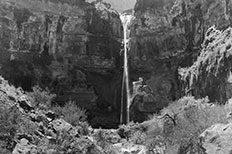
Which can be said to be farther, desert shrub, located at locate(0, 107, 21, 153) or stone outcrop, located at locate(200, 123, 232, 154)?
desert shrub, located at locate(0, 107, 21, 153)

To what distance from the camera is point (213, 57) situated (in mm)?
29109

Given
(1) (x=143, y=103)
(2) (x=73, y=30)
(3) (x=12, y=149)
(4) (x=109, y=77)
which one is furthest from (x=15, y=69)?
(3) (x=12, y=149)

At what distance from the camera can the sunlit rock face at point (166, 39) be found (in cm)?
3894

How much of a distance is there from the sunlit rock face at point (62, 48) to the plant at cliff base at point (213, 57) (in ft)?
36.7

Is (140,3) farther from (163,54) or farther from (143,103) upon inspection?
(143,103)

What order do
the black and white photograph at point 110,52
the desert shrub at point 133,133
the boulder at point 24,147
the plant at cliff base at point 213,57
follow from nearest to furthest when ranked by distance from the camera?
1. the boulder at point 24,147
2. the desert shrub at point 133,133
3. the plant at cliff base at point 213,57
4. the black and white photograph at point 110,52

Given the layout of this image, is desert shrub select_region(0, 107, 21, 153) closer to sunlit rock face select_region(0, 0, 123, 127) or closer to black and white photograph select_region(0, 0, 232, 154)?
black and white photograph select_region(0, 0, 232, 154)

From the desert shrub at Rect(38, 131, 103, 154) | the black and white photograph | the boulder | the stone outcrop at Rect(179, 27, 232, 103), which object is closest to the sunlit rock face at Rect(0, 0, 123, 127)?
the black and white photograph

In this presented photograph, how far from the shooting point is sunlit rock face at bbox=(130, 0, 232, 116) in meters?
38.9

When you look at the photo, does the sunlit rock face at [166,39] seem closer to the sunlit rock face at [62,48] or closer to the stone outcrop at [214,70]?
the sunlit rock face at [62,48]

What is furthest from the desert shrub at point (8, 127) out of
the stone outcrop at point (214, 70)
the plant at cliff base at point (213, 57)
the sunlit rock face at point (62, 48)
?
the sunlit rock face at point (62, 48)

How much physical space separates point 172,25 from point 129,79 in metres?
8.73

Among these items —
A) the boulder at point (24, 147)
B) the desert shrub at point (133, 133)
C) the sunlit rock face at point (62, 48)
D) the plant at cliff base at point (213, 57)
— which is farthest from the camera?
the sunlit rock face at point (62, 48)

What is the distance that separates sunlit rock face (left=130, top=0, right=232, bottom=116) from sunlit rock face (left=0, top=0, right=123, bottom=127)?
3.50 metres
